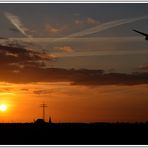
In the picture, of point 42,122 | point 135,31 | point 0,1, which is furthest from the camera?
point 42,122

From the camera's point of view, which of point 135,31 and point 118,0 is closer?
point 118,0

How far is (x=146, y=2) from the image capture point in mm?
39688

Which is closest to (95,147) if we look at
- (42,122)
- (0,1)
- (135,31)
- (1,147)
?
(1,147)

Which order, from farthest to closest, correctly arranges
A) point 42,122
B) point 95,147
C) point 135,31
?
1. point 42,122
2. point 135,31
3. point 95,147

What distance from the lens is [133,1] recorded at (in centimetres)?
3922

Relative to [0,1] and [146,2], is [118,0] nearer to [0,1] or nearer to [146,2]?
[146,2]

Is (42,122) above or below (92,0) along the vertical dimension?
above

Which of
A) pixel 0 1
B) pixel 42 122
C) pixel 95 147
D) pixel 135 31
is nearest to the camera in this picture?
pixel 0 1

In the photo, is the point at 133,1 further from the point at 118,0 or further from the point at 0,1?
the point at 0,1

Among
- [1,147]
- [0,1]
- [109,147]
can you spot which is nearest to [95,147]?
[109,147]

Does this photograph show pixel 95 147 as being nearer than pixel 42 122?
Yes

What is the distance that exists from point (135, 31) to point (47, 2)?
33.4 ft

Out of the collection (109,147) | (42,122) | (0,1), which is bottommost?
(109,147)

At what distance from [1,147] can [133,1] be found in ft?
52.9
